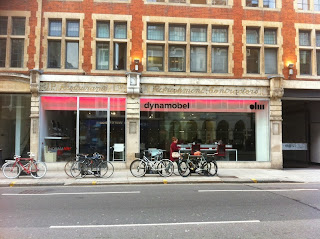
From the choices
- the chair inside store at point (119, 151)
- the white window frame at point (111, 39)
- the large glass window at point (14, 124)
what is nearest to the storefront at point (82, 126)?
the chair inside store at point (119, 151)

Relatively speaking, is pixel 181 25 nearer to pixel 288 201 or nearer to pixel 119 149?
pixel 119 149

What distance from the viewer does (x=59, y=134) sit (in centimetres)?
1575

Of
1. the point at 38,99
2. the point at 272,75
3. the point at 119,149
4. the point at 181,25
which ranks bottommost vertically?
the point at 119,149

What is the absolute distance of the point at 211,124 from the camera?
16688 mm

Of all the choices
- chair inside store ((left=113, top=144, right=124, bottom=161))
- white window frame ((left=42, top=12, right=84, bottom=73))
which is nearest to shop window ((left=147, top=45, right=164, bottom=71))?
white window frame ((left=42, top=12, right=84, bottom=73))

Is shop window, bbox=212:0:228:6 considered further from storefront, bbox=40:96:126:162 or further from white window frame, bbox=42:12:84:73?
storefront, bbox=40:96:126:162

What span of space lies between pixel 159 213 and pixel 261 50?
A: 13133 mm

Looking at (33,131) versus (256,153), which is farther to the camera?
(256,153)

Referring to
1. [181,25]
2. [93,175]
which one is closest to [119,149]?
[93,175]

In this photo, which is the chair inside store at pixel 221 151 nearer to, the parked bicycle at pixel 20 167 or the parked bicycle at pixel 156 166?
the parked bicycle at pixel 156 166

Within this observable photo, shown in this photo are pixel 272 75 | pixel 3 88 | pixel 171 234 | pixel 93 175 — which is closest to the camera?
pixel 171 234

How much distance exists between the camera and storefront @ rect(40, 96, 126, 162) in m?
15.5

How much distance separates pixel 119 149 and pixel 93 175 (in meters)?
2.84

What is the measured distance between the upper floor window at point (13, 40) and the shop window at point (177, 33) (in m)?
7.93
